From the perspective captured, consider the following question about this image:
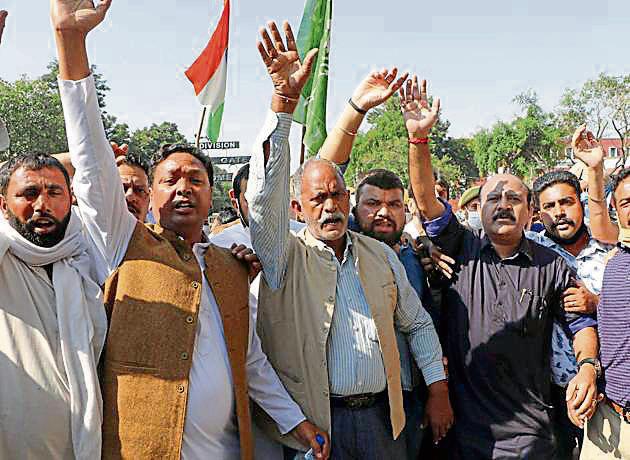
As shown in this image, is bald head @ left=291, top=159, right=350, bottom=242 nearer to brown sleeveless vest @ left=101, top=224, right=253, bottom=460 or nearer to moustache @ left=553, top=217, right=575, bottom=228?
brown sleeveless vest @ left=101, top=224, right=253, bottom=460

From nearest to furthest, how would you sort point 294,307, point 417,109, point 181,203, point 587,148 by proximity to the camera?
point 181,203, point 294,307, point 417,109, point 587,148

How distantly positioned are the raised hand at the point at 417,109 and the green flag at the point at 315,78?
252 cm

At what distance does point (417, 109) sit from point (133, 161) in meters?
1.71

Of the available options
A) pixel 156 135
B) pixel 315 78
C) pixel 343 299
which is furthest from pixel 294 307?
pixel 156 135

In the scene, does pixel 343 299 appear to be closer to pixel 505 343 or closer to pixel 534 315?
pixel 505 343

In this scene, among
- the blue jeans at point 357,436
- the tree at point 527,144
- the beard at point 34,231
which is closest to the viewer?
the beard at point 34,231

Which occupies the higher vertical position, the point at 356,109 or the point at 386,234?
the point at 356,109

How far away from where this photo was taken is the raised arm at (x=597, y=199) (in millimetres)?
3203

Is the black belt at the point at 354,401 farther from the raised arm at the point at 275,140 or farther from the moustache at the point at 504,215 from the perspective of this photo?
the moustache at the point at 504,215

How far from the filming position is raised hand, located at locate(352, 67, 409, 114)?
3.31 metres

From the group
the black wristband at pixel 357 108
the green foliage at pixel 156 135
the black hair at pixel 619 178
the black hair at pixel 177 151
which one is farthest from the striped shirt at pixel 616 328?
the green foliage at pixel 156 135

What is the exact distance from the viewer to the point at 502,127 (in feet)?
168

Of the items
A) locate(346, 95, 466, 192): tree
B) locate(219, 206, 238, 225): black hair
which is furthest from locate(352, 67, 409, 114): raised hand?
locate(346, 95, 466, 192): tree

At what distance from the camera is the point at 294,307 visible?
2.55m
